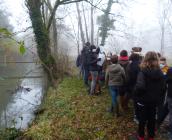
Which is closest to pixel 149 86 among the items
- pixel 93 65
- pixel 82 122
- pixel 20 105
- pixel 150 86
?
pixel 150 86

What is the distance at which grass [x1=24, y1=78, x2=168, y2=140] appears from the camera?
7380 mm

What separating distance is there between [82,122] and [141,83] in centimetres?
297

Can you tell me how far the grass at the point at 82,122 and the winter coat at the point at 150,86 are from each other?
5.48ft

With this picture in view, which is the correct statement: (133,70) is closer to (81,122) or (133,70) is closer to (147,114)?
(147,114)

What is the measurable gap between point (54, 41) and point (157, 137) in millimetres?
15161

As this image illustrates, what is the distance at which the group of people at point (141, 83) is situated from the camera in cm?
602

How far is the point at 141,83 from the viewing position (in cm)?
600

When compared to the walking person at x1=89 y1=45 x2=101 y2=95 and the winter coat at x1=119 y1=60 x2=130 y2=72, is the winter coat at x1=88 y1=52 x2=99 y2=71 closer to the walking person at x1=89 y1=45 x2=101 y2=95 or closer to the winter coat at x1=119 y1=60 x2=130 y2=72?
the walking person at x1=89 y1=45 x2=101 y2=95

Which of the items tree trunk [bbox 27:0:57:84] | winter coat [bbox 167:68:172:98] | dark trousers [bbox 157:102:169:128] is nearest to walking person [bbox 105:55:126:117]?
dark trousers [bbox 157:102:169:128]

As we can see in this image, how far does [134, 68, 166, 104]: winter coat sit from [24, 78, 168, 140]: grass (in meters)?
1.67

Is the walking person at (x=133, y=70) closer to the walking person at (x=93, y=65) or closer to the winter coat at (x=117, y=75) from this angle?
the winter coat at (x=117, y=75)

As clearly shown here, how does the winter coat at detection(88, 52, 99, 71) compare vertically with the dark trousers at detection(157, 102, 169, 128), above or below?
above

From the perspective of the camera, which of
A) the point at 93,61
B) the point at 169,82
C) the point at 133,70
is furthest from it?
the point at 93,61

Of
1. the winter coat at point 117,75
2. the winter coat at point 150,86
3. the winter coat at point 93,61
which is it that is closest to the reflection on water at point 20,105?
the winter coat at point 93,61
